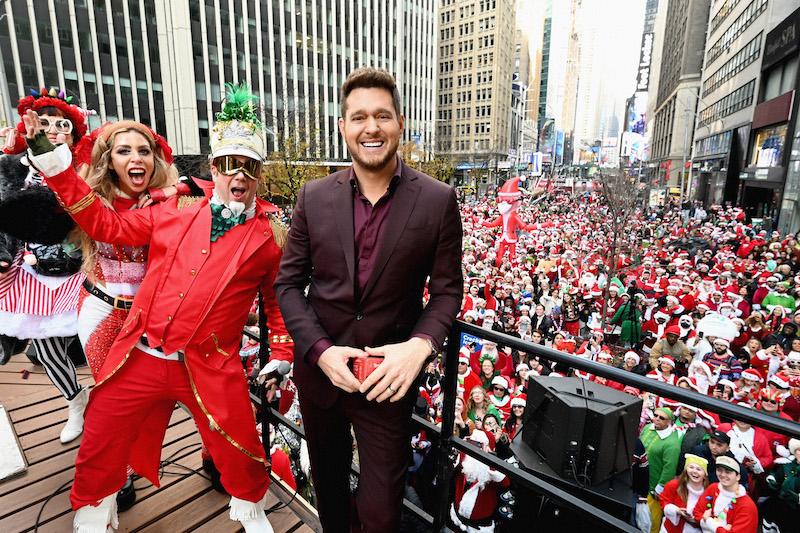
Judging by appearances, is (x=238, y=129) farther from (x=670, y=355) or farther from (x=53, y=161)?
(x=670, y=355)

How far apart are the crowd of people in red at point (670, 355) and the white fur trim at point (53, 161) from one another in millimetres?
2242

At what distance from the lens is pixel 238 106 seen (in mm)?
2426

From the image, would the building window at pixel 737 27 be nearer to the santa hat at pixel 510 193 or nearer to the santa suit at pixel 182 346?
the santa hat at pixel 510 193

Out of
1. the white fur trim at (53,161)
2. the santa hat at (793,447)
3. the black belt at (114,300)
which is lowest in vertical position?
the santa hat at (793,447)

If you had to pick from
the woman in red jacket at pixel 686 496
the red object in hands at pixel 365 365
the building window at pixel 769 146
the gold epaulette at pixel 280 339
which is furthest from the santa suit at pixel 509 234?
the building window at pixel 769 146

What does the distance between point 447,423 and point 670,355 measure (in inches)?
316

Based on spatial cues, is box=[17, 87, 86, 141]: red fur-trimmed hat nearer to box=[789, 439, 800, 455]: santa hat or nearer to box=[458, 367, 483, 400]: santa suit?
box=[458, 367, 483, 400]: santa suit

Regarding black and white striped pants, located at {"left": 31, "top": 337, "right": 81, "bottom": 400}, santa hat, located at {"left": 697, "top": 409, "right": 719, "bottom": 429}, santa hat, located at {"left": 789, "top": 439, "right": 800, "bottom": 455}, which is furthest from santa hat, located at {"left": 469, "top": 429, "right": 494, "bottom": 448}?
black and white striped pants, located at {"left": 31, "top": 337, "right": 81, "bottom": 400}

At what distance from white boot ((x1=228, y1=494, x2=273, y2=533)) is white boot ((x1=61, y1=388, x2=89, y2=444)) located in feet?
5.35

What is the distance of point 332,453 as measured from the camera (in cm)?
191

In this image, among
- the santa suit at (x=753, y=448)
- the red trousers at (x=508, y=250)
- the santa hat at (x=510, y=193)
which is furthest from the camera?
the santa hat at (x=510, y=193)

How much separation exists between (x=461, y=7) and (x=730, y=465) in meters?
93.2

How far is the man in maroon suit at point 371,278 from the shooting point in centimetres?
163

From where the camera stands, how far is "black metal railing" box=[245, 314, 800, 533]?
109 centimetres
